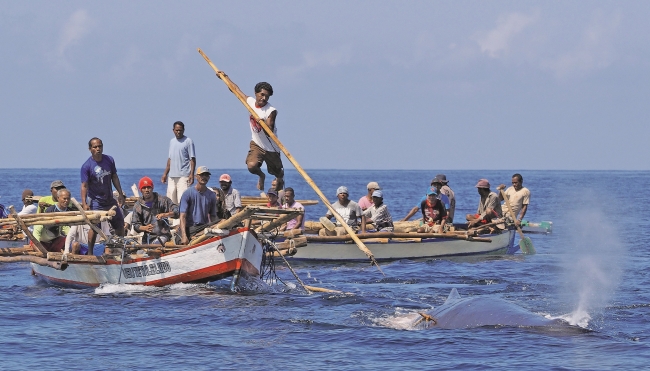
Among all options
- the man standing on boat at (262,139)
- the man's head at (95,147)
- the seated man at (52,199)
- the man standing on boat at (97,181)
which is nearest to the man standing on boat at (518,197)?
the man standing on boat at (262,139)

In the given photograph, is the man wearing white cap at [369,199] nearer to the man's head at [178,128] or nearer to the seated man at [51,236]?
the man's head at [178,128]

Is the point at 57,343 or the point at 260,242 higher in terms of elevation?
the point at 260,242

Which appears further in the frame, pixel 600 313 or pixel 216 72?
pixel 216 72

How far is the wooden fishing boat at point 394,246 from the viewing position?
22453mm

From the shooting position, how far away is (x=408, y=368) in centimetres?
1223

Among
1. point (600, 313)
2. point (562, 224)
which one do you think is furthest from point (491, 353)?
point (562, 224)

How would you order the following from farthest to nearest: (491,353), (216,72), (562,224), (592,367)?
(562,224) < (216,72) < (491,353) < (592,367)

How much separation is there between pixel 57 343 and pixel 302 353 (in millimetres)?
3416

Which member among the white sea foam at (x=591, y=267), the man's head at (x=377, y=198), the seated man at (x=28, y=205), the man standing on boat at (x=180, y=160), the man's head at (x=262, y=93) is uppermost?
the man's head at (x=262, y=93)

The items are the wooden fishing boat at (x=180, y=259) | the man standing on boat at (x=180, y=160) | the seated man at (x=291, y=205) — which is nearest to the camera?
the wooden fishing boat at (x=180, y=259)

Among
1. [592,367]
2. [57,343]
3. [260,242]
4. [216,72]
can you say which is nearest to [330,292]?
[260,242]

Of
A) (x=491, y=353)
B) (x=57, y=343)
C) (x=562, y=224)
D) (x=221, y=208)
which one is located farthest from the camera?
(x=562, y=224)

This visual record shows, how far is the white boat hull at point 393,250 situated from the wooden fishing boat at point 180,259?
4.83m

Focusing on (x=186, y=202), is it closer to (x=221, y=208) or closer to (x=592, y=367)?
(x=221, y=208)
